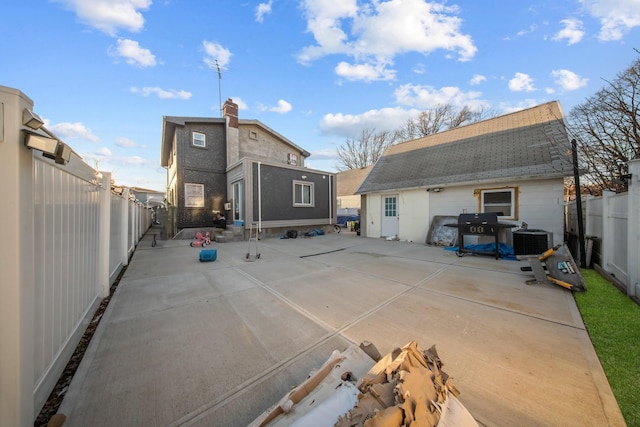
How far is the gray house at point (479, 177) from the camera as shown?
7.46 metres

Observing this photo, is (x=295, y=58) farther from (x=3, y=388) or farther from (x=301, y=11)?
(x=3, y=388)

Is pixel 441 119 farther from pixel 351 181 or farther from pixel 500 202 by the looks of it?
pixel 500 202

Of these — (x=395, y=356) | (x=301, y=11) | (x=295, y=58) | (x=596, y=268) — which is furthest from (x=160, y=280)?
(x=295, y=58)

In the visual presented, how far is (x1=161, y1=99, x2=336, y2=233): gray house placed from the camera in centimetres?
1096

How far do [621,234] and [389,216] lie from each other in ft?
25.0

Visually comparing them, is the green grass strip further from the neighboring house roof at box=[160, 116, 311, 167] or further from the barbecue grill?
the neighboring house roof at box=[160, 116, 311, 167]

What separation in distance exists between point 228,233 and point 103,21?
7.72 m

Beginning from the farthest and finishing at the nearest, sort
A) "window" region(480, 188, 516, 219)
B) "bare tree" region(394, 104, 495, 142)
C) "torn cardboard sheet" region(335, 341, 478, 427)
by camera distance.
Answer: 1. "bare tree" region(394, 104, 495, 142)
2. "window" region(480, 188, 516, 219)
3. "torn cardboard sheet" region(335, 341, 478, 427)

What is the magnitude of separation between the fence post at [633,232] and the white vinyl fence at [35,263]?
6855mm

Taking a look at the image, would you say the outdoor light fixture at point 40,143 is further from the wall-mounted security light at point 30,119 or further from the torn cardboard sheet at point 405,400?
the torn cardboard sheet at point 405,400

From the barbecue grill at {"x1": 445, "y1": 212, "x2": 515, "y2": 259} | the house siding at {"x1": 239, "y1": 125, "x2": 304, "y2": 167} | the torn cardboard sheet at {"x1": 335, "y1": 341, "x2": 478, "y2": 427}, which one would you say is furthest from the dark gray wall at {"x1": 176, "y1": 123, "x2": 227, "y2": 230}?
the torn cardboard sheet at {"x1": 335, "y1": 341, "x2": 478, "y2": 427}

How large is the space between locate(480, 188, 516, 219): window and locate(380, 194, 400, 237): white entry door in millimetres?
3536

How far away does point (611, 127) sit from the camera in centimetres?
730

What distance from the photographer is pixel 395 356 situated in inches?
61.2
